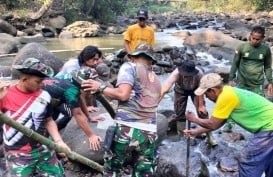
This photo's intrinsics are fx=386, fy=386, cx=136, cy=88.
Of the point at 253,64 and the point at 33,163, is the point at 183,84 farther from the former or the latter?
the point at 33,163

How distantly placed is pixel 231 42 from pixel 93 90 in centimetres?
1654

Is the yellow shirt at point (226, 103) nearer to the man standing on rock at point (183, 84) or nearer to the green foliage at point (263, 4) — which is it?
the man standing on rock at point (183, 84)

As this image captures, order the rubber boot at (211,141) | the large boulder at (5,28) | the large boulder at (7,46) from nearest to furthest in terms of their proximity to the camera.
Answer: the rubber boot at (211,141) → the large boulder at (7,46) → the large boulder at (5,28)

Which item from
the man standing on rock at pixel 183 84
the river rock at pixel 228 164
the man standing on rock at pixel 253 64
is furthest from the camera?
the man standing on rock at pixel 253 64

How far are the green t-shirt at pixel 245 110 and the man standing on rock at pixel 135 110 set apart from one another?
675 millimetres

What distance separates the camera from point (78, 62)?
17.0ft

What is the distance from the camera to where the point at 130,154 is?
404cm

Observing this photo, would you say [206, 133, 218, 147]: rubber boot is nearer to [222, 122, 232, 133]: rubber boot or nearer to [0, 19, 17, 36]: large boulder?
[222, 122, 232, 133]: rubber boot

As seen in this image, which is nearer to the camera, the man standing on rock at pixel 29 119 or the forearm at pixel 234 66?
the man standing on rock at pixel 29 119

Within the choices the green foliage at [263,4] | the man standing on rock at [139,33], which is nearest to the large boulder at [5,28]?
the man standing on rock at [139,33]

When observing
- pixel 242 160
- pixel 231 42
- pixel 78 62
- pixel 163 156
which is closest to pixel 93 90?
pixel 78 62

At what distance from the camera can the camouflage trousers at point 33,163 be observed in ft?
11.6

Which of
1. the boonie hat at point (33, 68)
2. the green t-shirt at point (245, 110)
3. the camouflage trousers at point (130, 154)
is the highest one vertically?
the boonie hat at point (33, 68)

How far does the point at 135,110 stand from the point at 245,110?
3.73 feet
